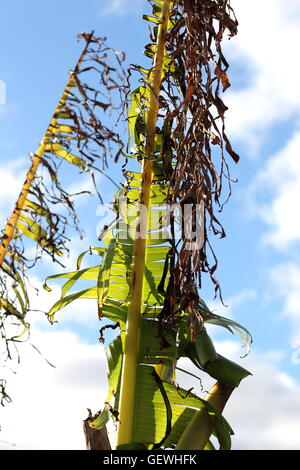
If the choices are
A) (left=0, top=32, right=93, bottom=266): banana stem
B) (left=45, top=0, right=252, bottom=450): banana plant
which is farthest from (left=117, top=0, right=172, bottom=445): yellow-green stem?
(left=0, top=32, right=93, bottom=266): banana stem

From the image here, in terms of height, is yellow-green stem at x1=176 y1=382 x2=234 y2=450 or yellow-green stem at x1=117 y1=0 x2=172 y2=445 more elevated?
yellow-green stem at x1=117 y1=0 x2=172 y2=445

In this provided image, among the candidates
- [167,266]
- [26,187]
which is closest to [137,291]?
[167,266]

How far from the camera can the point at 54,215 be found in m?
1.89

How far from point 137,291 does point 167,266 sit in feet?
0.93

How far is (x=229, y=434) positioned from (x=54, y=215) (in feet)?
4.74

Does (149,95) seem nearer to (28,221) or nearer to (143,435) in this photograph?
(28,221)

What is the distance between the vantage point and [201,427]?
277cm

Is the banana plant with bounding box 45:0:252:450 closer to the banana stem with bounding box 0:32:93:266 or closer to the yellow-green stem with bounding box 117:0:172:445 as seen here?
the yellow-green stem with bounding box 117:0:172:445

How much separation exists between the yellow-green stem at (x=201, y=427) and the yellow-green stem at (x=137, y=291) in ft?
0.77

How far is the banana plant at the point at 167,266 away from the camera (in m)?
2.68

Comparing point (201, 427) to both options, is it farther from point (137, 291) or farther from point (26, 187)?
point (26, 187)

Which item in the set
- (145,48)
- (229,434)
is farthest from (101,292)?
(145,48)

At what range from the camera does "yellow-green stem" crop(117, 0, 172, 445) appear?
9.07 ft

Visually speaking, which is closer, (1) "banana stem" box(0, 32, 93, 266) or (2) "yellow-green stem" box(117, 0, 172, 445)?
(1) "banana stem" box(0, 32, 93, 266)
